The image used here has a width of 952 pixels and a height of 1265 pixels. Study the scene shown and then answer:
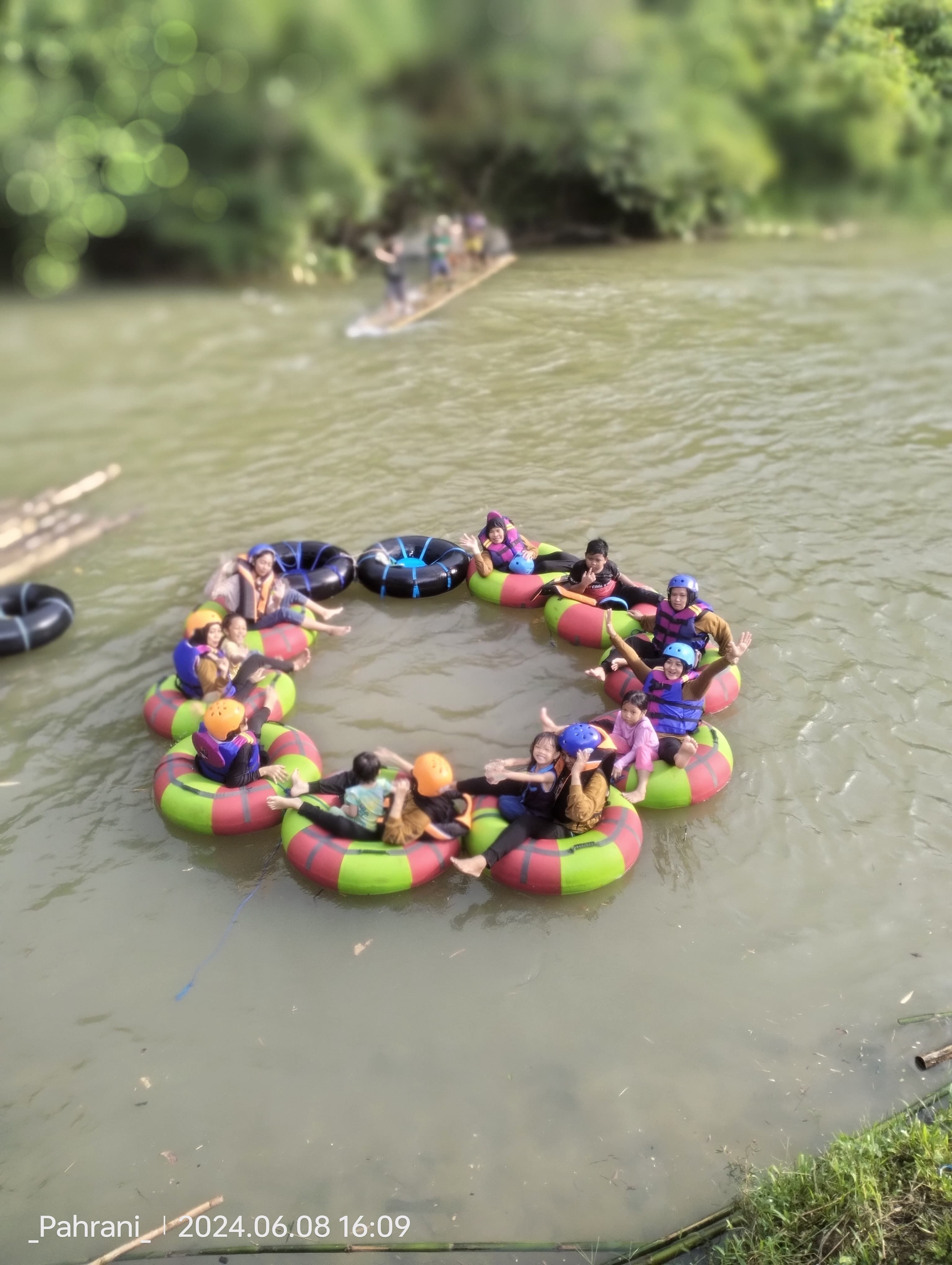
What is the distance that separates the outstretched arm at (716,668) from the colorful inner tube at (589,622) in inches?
37.7

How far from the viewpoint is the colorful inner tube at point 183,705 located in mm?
7230

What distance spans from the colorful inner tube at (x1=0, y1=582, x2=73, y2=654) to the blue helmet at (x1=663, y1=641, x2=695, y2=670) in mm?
5521

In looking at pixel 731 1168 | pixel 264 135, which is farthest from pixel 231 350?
pixel 731 1168

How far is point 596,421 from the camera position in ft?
41.1

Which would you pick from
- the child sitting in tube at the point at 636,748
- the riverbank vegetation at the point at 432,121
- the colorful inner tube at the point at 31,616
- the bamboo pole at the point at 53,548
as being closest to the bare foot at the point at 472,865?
the child sitting in tube at the point at 636,748

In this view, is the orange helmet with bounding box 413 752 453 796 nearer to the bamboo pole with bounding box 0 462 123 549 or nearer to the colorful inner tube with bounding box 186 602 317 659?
the colorful inner tube with bounding box 186 602 317 659

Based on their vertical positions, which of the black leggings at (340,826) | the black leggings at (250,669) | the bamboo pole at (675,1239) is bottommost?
the bamboo pole at (675,1239)

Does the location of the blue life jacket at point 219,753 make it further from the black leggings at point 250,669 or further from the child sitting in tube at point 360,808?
the child sitting in tube at point 360,808

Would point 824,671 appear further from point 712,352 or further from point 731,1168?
point 712,352

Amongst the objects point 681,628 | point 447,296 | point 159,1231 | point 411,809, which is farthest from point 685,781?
point 447,296

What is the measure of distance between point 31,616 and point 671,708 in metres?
5.79

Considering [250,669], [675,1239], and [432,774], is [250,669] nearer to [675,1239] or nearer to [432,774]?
[432,774]

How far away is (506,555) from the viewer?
8.80 meters

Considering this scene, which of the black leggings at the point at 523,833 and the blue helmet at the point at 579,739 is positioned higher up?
the blue helmet at the point at 579,739
